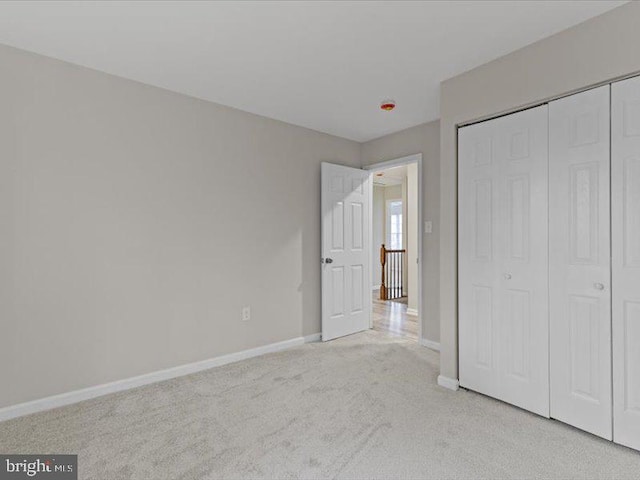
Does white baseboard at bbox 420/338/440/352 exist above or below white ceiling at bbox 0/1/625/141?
below

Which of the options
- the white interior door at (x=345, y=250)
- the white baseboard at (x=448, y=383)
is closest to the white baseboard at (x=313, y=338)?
the white interior door at (x=345, y=250)

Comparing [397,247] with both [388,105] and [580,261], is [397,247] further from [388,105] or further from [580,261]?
[580,261]

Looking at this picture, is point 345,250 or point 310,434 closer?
point 310,434

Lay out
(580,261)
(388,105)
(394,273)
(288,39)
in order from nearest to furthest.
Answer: (580,261), (288,39), (388,105), (394,273)

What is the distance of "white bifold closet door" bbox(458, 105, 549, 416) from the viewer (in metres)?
2.23

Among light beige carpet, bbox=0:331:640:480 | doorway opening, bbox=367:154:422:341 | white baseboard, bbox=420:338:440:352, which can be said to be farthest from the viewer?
doorway opening, bbox=367:154:422:341

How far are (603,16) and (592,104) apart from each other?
0.46 m

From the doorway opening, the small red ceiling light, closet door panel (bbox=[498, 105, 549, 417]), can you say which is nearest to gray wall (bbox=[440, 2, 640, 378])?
closet door panel (bbox=[498, 105, 549, 417])

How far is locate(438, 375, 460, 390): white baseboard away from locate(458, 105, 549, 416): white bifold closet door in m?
0.06

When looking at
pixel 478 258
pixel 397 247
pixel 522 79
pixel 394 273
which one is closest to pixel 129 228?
pixel 478 258

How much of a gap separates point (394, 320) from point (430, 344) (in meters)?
1.24

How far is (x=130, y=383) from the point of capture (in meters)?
2.71

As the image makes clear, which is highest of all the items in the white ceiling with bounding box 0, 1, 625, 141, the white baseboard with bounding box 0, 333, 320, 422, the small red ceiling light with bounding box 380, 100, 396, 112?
the white ceiling with bounding box 0, 1, 625, 141

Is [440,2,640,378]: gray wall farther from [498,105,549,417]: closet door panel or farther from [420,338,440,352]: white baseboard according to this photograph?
[420,338,440,352]: white baseboard
